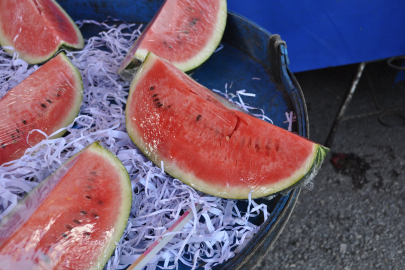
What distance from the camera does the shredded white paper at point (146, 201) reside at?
2.41ft

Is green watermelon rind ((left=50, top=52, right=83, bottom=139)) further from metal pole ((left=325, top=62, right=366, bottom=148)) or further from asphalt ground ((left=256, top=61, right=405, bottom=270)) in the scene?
metal pole ((left=325, top=62, right=366, bottom=148))

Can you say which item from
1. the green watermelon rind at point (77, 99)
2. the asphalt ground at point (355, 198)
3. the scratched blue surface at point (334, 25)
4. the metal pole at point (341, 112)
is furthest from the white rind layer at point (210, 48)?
Result: the asphalt ground at point (355, 198)

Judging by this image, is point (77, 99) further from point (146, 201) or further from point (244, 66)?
point (244, 66)

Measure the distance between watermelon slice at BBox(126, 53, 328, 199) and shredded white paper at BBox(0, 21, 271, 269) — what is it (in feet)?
0.15

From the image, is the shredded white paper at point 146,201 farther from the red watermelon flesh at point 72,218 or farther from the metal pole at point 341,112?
the metal pole at point 341,112

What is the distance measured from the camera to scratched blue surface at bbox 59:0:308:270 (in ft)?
3.11

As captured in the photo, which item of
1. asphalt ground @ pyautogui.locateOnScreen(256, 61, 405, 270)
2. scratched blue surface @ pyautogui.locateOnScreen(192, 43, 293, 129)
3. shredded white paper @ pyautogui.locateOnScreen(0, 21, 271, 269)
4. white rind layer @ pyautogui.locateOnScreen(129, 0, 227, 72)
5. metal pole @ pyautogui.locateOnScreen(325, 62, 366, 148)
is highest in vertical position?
white rind layer @ pyautogui.locateOnScreen(129, 0, 227, 72)

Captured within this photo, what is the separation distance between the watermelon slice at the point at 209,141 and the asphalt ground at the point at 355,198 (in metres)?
1.07

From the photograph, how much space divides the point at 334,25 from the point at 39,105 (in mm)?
1551

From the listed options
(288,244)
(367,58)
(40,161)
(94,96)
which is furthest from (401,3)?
(40,161)

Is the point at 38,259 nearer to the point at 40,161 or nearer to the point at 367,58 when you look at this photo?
the point at 40,161

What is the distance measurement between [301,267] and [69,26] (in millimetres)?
1695

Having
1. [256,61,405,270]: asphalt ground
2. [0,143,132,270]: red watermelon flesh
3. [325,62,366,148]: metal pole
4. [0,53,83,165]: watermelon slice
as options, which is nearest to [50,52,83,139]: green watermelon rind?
[0,53,83,165]: watermelon slice

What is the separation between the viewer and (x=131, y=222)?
30.6 inches
